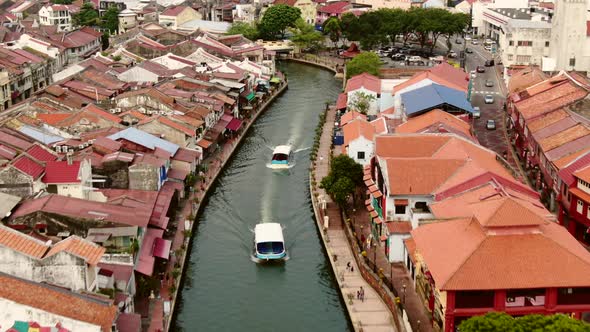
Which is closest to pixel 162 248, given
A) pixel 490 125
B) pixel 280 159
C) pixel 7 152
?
pixel 7 152

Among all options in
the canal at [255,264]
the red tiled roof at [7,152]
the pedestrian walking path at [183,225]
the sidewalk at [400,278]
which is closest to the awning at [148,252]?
the pedestrian walking path at [183,225]

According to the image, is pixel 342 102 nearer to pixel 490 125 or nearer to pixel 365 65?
pixel 365 65

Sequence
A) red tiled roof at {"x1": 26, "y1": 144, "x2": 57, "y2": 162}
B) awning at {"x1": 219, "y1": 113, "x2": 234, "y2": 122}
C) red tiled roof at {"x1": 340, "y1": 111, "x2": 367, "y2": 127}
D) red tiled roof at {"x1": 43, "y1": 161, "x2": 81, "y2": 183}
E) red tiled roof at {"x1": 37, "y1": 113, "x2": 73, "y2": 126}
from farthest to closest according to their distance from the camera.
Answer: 1. awning at {"x1": 219, "y1": 113, "x2": 234, "y2": 122}
2. red tiled roof at {"x1": 340, "y1": 111, "x2": 367, "y2": 127}
3. red tiled roof at {"x1": 37, "y1": 113, "x2": 73, "y2": 126}
4. red tiled roof at {"x1": 26, "y1": 144, "x2": 57, "y2": 162}
5. red tiled roof at {"x1": 43, "y1": 161, "x2": 81, "y2": 183}

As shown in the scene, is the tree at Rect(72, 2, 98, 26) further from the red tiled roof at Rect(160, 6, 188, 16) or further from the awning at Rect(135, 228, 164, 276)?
the awning at Rect(135, 228, 164, 276)

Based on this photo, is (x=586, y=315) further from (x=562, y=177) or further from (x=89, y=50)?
(x=89, y=50)

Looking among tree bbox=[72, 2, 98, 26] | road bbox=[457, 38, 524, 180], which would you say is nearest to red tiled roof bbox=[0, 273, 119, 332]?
road bbox=[457, 38, 524, 180]

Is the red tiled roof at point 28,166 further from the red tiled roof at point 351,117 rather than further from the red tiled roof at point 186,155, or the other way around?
the red tiled roof at point 351,117
